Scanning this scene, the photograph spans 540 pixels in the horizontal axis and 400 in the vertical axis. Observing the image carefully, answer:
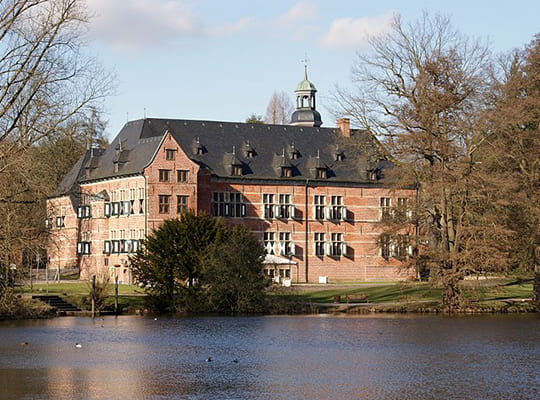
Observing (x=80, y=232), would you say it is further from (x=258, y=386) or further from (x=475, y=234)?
(x=258, y=386)

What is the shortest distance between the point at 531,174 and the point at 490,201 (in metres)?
3.88

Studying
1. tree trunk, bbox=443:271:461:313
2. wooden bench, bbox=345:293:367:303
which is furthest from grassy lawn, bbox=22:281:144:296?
tree trunk, bbox=443:271:461:313

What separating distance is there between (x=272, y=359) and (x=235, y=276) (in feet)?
57.0

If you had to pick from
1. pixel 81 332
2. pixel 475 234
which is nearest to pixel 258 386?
pixel 81 332

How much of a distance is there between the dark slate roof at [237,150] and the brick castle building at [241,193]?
0.07m

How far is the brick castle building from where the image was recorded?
59.2 meters

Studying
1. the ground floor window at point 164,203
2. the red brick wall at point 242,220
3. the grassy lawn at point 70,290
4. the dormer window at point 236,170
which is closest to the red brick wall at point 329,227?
the red brick wall at point 242,220

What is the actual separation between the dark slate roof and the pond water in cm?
2608

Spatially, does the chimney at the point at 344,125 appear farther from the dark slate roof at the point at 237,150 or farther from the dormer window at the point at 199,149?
the dormer window at the point at 199,149

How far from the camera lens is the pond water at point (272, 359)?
1877cm

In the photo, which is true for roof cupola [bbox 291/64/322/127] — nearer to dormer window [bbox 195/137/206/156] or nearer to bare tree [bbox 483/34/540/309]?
dormer window [bbox 195/137/206/156]

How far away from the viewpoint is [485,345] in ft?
88.6

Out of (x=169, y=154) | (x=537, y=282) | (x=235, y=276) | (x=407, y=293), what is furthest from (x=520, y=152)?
(x=169, y=154)

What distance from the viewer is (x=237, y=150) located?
209 feet
